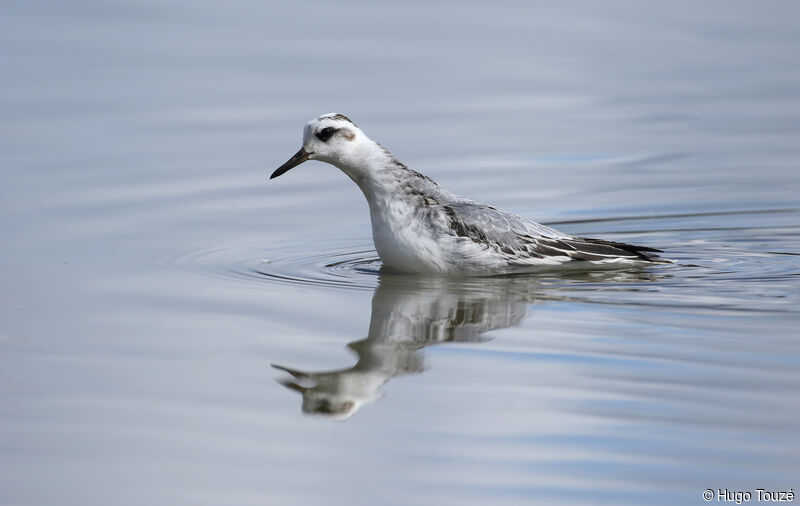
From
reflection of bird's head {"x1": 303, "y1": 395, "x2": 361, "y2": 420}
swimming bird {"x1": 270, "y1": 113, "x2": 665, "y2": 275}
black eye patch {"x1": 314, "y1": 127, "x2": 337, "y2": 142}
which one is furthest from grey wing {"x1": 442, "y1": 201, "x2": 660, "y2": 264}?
reflection of bird's head {"x1": 303, "y1": 395, "x2": 361, "y2": 420}

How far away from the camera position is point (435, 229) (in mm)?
10664

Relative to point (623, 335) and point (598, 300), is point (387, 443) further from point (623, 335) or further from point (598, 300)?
point (598, 300)

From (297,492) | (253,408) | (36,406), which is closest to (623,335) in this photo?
(253,408)

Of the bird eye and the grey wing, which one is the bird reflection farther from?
the bird eye

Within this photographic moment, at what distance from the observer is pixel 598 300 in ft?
32.1

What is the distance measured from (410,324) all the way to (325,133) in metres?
2.46

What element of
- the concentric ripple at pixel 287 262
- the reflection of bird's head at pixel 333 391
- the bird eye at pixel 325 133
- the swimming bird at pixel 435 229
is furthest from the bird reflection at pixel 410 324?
the bird eye at pixel 325 133

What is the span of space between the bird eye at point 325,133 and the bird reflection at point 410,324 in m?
1.28

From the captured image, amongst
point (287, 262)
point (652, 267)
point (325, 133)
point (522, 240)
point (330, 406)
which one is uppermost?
point (325, 133)

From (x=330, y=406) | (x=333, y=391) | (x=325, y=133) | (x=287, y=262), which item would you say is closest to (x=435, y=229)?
(x=325, y=133)

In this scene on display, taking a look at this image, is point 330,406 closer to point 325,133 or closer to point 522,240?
point 522,240

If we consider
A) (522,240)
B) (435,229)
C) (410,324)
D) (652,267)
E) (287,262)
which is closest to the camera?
(410,324)

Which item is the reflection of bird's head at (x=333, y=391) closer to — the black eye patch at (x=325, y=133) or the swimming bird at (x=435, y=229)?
the swimming bird at (x=435, y=229)

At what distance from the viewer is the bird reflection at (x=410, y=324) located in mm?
7770
